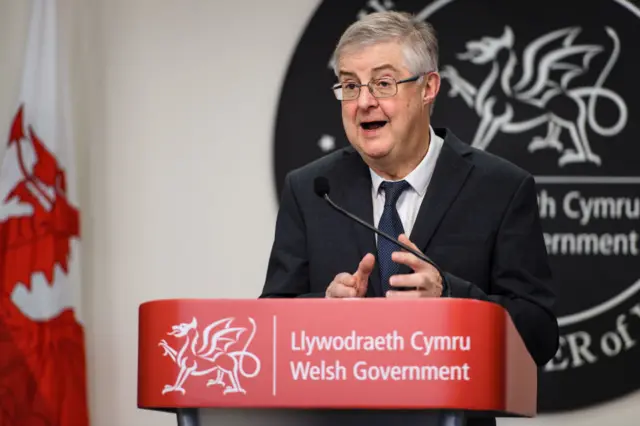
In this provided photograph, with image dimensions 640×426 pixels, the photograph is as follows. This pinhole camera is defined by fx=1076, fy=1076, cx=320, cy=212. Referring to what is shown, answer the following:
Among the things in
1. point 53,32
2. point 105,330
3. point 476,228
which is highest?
point 53,32

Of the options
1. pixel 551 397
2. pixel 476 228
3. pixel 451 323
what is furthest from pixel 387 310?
pixel 551 397

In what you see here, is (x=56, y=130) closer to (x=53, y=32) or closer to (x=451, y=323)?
(x=53, y=32)

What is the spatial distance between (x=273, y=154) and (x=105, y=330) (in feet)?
3.32

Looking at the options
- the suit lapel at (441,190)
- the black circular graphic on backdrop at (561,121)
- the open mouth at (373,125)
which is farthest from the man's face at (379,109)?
the black circular graphic on backdrop at (561,121)

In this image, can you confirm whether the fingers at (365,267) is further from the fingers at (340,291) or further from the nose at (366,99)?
the nose at (366,99)

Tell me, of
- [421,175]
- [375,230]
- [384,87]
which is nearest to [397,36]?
[384,87]

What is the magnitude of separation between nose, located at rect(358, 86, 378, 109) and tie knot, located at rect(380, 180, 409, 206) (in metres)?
0.20

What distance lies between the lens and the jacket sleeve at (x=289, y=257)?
2529 millimetres

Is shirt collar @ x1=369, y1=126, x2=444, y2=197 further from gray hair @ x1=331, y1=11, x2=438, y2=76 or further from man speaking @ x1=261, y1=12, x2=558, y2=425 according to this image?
gray hair @ x1=331, y1=11, x2=438, y2=76

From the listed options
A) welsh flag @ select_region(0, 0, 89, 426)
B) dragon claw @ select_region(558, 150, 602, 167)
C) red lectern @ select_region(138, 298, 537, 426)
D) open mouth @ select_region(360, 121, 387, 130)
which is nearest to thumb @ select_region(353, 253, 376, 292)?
red lectern @ select_region(138, 298, 537, 426)

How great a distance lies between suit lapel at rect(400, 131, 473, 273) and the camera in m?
2.45

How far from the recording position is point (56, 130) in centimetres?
427

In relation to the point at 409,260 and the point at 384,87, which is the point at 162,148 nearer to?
the point at 384,87

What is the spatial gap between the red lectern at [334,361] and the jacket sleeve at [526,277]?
471 millimetres
